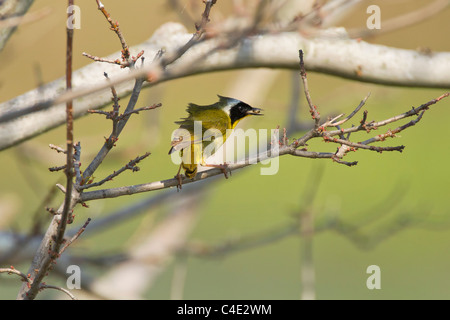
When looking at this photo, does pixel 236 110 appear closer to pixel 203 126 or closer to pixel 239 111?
pixel 239 111

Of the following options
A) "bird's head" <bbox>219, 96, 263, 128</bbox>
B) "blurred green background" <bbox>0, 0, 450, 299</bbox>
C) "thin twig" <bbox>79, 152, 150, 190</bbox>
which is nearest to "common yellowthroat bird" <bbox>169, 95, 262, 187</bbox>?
"bird's head" <bbox>219, 96, 263, 128</bbox>

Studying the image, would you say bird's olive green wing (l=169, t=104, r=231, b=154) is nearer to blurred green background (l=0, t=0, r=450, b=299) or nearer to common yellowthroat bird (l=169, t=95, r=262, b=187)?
common yellowthroat bird (l=169, t=95, r=262, b=187)

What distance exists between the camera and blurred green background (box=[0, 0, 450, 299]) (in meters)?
4.70

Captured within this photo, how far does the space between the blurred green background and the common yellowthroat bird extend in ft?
3.98

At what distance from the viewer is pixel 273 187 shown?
30.8 feet

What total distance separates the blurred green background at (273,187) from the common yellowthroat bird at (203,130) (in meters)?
1.21

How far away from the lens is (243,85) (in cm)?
431

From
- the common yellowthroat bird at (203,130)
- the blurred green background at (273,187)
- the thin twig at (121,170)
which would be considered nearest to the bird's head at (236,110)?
the common yellowthroat bird at (203,130)

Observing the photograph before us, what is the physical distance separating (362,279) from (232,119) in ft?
14.9

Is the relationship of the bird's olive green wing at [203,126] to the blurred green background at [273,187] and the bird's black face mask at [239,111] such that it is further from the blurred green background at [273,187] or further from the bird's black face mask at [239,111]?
the blurred green background at [273,187]

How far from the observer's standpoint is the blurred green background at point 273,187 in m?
4.70

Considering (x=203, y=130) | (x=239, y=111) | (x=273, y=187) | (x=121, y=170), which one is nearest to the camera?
(x=121, y=170)

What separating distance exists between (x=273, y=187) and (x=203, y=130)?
286 inches

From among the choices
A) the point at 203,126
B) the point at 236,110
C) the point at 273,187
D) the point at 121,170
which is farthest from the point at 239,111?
the point at 273,187
